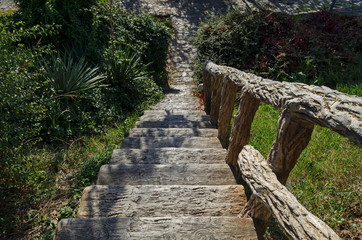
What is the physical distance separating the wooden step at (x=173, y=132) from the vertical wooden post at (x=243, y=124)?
101cm

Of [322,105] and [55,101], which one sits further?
[55,101]

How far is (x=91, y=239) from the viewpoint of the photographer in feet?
4.81

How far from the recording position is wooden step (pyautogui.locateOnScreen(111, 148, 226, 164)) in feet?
8.66

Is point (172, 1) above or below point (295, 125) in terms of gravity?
above

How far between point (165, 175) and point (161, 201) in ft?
1.37

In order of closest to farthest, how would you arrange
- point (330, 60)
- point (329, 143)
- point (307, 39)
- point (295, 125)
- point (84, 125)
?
point (295, 125)
point (329, 143)
point (84, 125)
point (330, 60)
point (307, 39)

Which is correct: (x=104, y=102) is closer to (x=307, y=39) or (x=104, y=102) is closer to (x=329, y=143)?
(x=329, y=143)

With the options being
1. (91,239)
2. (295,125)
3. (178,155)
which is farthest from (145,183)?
(295,125)

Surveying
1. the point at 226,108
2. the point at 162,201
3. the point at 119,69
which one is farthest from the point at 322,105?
the point at 119,69

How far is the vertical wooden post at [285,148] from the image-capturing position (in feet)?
4.77

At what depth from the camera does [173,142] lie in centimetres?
321

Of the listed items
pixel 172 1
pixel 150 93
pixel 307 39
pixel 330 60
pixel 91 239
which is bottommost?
pixel 150 93

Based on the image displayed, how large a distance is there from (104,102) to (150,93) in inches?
64.3

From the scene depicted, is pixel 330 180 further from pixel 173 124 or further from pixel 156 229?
pixel 173 124
